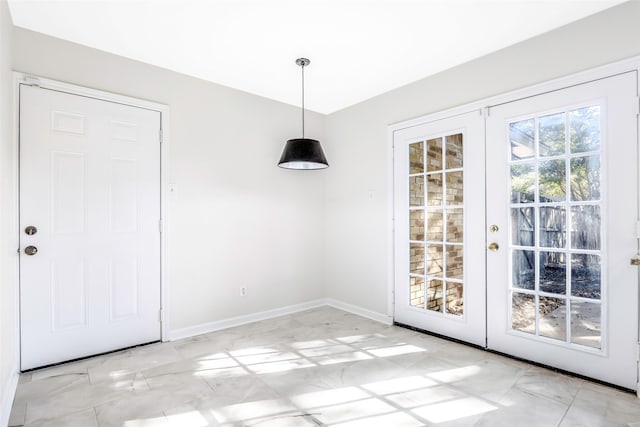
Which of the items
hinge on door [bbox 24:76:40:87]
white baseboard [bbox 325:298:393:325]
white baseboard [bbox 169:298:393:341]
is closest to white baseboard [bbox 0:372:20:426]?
white baseboard [bbox 169:298:393:341]

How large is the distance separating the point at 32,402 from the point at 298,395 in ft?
5.51

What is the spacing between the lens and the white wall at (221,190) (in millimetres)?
2936

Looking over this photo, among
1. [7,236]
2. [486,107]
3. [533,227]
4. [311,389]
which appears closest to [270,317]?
[311,389]

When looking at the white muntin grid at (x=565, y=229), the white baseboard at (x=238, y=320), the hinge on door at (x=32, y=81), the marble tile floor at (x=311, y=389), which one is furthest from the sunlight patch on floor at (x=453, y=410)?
the hinge on door at (x=32, y=81)

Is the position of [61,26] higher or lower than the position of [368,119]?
higher

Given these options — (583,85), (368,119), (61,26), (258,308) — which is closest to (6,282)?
(61,26)

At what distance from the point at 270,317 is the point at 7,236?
2.50 metres

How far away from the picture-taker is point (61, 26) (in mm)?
2555

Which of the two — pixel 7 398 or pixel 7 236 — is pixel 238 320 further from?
pixel 7 236

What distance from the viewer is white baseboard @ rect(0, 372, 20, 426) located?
1.91 meters

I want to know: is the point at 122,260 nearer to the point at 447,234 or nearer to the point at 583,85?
the point at 447,234

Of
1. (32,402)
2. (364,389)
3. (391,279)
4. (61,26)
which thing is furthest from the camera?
(391,279)

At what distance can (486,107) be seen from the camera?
2949mm

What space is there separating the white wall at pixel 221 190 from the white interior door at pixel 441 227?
1.28 metres
